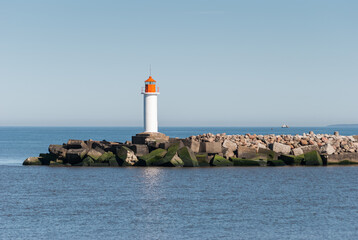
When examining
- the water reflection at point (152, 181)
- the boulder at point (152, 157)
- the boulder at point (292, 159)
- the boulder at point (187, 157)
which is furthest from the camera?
the boulder at point (292, 159)

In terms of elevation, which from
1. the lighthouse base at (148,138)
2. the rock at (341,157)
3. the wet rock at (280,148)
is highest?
the lighthouse base at (148,138)

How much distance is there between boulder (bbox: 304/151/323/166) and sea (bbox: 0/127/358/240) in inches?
49.5

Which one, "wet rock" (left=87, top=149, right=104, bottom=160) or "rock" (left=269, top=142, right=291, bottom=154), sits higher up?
"rock" (left=269, top=142, right=291, bottom=154)

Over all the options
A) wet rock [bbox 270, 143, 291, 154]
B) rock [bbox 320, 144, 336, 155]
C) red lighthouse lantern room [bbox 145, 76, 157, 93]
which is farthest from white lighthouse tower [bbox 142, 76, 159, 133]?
rock [bbox 320, 144, 336, 155]

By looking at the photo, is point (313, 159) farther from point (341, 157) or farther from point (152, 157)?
point (152, 157)

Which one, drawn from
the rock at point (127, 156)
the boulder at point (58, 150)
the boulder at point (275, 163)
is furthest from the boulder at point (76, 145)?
the boulder at point (275, 163)

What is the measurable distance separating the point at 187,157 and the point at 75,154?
308 inches

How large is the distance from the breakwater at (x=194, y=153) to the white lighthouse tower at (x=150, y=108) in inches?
35.4

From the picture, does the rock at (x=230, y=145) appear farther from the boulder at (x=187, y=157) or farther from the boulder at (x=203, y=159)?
the boulder at (x=187, y=157)

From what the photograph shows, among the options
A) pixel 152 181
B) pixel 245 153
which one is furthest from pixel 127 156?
pixel 245 153

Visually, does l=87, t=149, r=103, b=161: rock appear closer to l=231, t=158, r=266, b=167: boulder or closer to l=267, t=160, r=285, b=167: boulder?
l=231, t=158, r=266, b=167: boulder

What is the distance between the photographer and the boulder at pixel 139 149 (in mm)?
38500

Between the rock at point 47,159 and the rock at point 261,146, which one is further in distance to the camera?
the rock at point 47,159

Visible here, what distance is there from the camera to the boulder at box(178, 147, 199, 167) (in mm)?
37062
